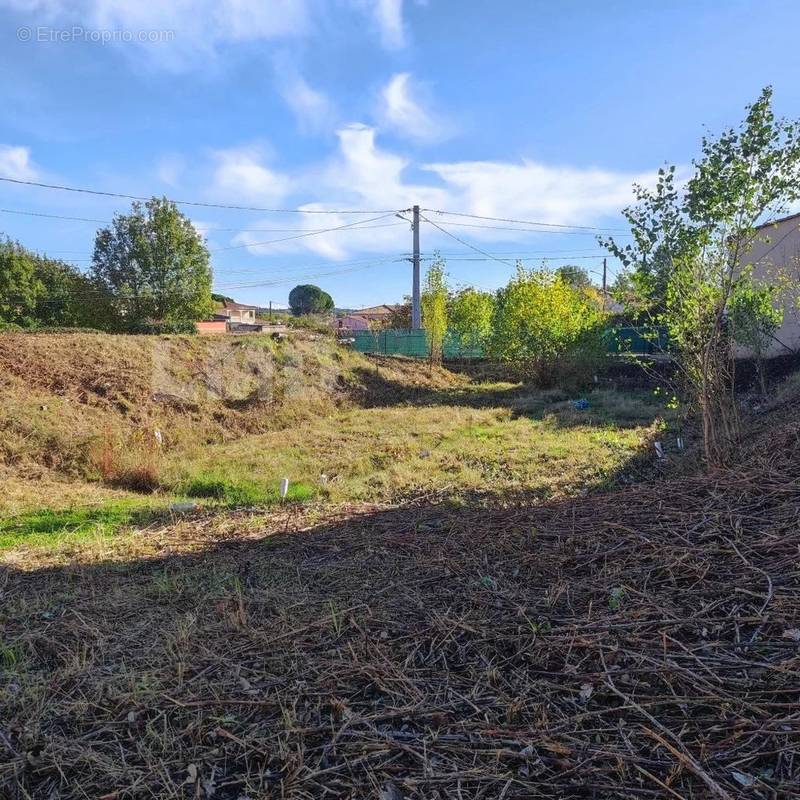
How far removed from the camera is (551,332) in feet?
58.2

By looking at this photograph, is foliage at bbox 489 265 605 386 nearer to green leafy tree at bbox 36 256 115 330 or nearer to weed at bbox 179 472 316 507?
weed at bbox 179 472 316 507

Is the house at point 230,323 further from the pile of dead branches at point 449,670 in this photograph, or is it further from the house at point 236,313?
the pile of dead branches at point 449,670

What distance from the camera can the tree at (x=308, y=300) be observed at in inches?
2896

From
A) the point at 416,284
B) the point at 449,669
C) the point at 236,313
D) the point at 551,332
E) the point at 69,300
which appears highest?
the point at 236,313

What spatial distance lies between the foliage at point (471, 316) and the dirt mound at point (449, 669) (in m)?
22.2

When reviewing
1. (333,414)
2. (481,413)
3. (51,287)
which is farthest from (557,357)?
(51,287)

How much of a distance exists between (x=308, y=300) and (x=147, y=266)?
50.7m

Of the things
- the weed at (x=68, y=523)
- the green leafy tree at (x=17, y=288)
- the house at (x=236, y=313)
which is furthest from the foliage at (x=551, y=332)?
the house at (x=236, y=313)

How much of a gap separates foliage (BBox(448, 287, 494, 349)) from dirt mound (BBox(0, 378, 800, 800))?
22178mm

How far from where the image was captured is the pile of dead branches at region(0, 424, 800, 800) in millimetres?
1773

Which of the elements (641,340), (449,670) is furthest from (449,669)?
(641,340)

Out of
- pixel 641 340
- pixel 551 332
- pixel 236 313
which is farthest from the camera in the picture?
pixel 236 313

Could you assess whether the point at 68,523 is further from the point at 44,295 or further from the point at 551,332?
the point at 44,295

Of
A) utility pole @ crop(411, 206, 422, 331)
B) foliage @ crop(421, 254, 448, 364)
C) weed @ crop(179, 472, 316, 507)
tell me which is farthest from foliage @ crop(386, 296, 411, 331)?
weed @ crop(179, 472, 316, 507)
